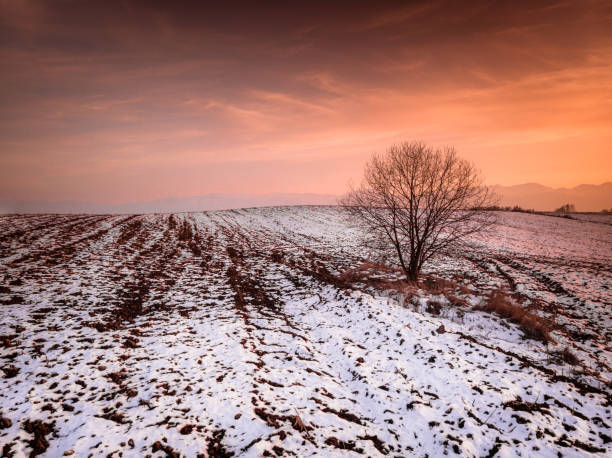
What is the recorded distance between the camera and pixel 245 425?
5.23 metres

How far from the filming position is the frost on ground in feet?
16.7

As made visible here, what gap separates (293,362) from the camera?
7652 mm

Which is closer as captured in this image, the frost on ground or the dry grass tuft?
the frost on ground

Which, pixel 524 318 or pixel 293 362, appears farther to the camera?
pixel 524 318

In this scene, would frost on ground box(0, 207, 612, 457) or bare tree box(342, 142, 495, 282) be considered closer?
frost on ground box(0, 207, 612, 457)

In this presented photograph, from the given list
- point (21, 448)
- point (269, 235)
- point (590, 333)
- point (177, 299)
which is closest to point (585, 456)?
point (590, 333)

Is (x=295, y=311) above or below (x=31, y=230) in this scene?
below

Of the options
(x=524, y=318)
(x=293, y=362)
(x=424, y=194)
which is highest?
(x=424, y=194)

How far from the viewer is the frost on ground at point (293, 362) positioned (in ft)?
16.7

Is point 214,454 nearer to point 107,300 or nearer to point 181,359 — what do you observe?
point 181,359

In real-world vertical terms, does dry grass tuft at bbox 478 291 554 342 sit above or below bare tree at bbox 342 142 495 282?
below

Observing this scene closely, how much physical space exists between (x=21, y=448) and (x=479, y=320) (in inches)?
535

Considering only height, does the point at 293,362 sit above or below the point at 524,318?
below

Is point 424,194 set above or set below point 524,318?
above
